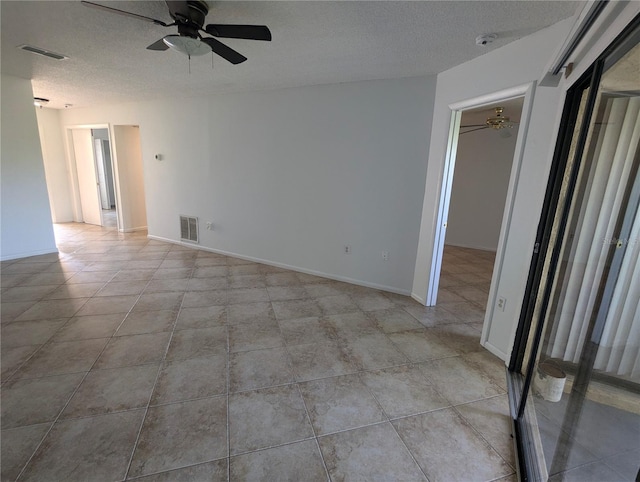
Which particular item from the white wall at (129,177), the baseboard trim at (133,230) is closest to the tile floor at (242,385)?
the baseboard trim at (133,230)

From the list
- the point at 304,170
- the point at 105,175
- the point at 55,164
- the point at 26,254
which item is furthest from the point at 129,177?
the point at 304,170

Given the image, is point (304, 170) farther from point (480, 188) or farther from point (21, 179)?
point (21, 179)

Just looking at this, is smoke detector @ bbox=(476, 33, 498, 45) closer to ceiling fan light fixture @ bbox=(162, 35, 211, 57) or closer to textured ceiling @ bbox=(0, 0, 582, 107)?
textured ceiling @ bbox=(0, 0, 582, 107)

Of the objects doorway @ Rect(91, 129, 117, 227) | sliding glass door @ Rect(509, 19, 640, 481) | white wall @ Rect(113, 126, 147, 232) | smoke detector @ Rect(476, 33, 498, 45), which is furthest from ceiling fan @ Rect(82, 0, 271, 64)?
doorway @ Rect(91, 129, 117, 227)

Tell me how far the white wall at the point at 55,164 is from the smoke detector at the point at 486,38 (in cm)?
775

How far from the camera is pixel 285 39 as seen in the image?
2525mm

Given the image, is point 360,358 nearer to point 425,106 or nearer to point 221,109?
point 425,106

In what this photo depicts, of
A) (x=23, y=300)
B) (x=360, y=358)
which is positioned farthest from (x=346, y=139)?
(x=23, y=300)

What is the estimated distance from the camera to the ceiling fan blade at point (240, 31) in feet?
6.48

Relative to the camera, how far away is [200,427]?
1673mm

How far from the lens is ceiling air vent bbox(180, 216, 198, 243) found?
207 inches

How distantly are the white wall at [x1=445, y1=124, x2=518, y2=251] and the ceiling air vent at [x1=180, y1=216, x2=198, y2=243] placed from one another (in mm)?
5115

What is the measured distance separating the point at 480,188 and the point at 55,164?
9.09 meters

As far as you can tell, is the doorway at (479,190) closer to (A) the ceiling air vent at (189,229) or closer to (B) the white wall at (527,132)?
(B) the white wall at (527,132)
